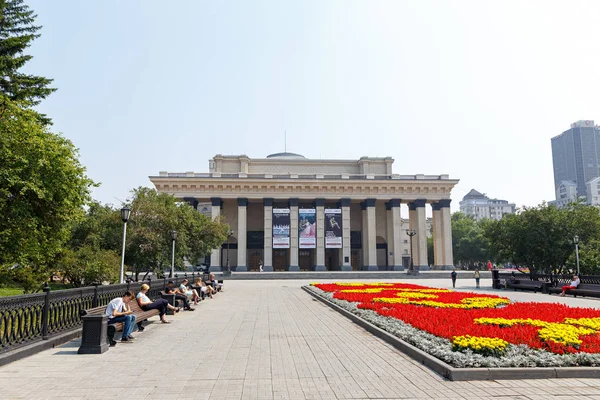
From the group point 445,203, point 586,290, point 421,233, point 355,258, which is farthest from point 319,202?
point 586,290

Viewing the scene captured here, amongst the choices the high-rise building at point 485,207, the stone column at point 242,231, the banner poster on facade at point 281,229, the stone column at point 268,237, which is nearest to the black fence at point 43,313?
the banner poster on facade at point 281,229

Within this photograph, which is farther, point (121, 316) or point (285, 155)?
point (285, 155)

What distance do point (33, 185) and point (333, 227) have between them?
45.2m

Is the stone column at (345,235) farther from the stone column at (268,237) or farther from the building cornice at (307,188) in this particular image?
the stone column at (268,237)

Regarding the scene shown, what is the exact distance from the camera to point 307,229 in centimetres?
5541

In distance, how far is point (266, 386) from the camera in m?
5.97

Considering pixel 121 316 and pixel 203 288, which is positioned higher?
pixel 121 316

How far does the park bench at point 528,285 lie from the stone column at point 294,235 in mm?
32423

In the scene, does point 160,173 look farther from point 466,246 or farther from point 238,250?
point 466,246

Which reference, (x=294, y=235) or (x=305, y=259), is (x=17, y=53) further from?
(x=305, y=259)

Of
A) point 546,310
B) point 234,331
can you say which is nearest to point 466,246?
point 546,310

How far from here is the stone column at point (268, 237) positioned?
55812 mm

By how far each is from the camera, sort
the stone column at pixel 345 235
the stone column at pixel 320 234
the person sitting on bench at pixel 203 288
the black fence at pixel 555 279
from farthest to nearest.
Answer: the stone column at pixel 345 235 → the stone column at pixel 320 234 → the black fence at pixel 555 279 → the person sitting on bench at pixel 203 288

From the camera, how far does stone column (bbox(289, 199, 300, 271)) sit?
55812mm
